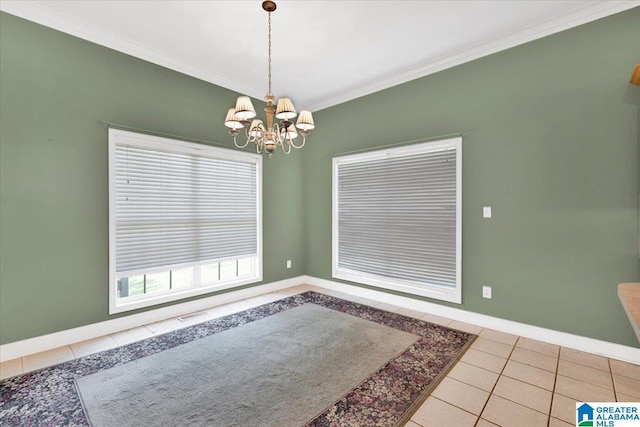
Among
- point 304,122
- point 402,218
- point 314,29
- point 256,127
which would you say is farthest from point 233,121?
point 402,218

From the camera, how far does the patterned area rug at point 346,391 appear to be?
1.84 meters

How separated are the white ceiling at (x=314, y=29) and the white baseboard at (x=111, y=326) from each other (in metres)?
2.94

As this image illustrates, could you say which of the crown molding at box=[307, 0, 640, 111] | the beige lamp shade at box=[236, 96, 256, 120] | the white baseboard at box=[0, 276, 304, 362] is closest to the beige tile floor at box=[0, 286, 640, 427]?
the white baseboard at box=[0, 276, 304, 362]

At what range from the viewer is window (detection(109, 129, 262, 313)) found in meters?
3.18

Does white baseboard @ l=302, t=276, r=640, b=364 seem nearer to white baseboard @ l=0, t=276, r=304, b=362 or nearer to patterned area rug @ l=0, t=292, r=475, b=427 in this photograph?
patterned area rug @ l=0, t=292, r=475, b=427

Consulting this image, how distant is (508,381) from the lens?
87.5 inches

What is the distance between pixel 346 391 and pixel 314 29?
3274mm

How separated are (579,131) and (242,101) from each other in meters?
3.09

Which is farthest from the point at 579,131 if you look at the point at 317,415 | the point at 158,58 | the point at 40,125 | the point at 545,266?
the point at 40,125

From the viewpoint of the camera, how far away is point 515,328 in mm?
3049

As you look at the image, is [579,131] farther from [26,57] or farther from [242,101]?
[26,57]

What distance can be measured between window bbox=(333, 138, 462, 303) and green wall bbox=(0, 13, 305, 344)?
2878mm

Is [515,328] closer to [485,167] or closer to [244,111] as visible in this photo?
[485,167]

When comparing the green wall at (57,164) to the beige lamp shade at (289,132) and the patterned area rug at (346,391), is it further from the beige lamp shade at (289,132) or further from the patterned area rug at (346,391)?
the beige lamp shade at (289,132)
